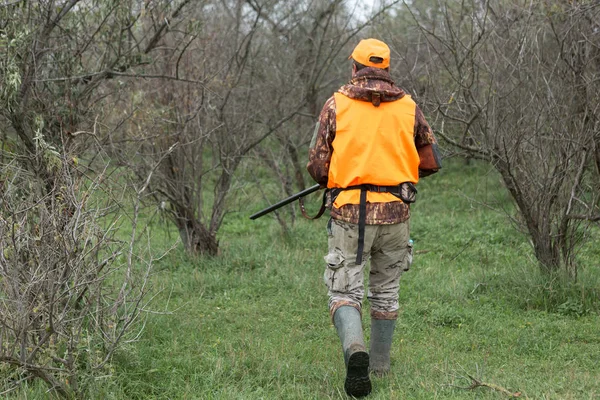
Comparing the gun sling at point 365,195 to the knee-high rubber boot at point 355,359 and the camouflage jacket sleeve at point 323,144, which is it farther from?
the knee-high rubber boot at point 355,359

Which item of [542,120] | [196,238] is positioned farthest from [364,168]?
[196,238]

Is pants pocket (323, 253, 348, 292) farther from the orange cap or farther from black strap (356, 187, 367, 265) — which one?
the orange cap

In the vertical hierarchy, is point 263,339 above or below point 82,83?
below

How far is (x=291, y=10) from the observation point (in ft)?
35.3

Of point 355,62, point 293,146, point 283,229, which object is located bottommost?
point 283,229

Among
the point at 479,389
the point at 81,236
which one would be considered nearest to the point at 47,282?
the point at 81,236

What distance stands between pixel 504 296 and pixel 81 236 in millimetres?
3684

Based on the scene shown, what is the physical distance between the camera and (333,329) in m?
5.85

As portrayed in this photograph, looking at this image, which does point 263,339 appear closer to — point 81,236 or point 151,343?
point 151,343

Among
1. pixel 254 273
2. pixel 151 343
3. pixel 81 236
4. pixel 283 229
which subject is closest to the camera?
pixel 81 236

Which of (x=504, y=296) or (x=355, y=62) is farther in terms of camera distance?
(x=504, y=296)

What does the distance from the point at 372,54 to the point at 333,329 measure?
2.25 m

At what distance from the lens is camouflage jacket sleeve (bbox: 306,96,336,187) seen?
4.48m

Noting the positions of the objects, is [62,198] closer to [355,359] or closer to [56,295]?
[56,295]
